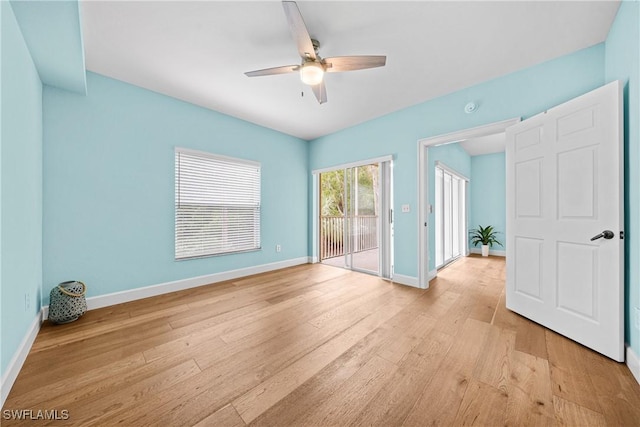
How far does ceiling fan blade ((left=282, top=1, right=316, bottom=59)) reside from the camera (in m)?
1.46

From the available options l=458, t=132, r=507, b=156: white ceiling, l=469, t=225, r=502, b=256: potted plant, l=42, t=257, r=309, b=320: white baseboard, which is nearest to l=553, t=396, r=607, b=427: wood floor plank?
l=42, t=257, r=309, b=320: white baseboard

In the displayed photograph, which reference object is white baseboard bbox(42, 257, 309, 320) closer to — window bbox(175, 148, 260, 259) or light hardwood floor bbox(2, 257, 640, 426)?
light hardwood floor bbox(2, 257, 640, 426)

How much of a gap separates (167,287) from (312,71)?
3132 mm

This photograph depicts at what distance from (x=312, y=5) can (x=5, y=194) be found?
2402mm

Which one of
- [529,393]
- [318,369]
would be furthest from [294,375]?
[529,393]

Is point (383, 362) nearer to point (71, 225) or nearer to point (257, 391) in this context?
point (257, 391)

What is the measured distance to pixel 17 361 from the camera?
156 cm

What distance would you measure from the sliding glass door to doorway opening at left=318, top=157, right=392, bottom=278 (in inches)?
44.2

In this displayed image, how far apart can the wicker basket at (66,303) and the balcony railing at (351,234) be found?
3620mm

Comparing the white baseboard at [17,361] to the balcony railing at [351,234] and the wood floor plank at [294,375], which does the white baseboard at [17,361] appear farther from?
the balcony railing at [351,234]

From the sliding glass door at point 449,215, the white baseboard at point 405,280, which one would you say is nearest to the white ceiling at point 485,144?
the sliding glass door at point 449,215

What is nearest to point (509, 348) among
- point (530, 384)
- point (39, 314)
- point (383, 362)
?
point (530, 384)

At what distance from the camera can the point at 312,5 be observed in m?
1.71

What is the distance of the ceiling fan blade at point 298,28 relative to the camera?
146 centimetres
